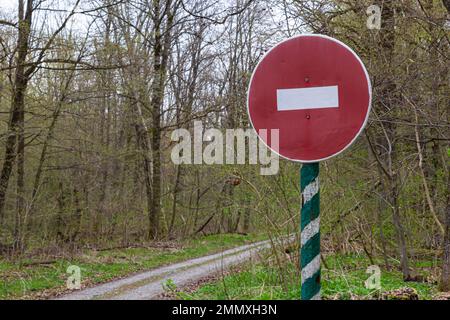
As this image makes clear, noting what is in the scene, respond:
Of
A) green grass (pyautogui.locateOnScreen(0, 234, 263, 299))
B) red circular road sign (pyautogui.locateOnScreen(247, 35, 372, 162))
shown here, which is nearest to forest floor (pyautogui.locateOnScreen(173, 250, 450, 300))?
green grass (pyautogui.locateOnScreen(0, 234, 263, 299))

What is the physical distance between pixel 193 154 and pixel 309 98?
2094 centimetres

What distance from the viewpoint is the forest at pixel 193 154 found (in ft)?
28.2

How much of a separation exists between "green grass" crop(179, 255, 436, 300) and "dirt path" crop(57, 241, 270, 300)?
40 cm

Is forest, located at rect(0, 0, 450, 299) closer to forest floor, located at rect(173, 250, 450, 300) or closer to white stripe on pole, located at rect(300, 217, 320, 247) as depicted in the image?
forest floor, located at rect(173, 250, 450, 300)

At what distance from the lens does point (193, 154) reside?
77.3 ft

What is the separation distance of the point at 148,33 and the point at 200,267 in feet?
41.9

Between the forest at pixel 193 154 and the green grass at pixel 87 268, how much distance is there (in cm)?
9

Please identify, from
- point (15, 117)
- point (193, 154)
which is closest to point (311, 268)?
point (15, 117)

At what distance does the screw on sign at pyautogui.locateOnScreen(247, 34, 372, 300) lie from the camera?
2676mm

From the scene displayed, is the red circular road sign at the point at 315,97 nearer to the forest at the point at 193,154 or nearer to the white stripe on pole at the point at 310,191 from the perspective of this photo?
the white stripe on pole at the point at 310,191

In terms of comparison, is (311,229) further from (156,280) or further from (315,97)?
(156,280)

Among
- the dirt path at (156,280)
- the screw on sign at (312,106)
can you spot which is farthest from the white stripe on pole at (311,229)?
the dirt path at (156,280)
